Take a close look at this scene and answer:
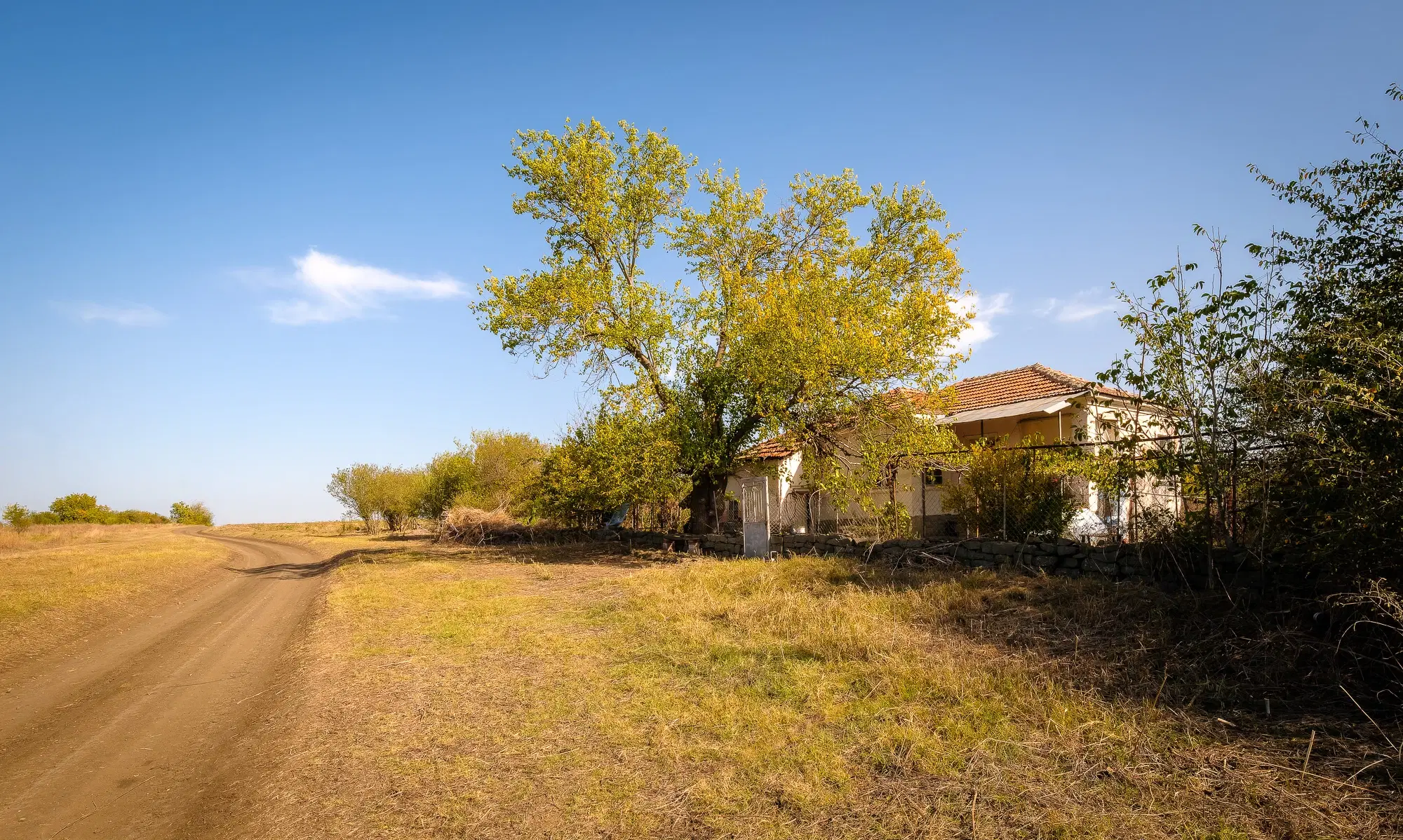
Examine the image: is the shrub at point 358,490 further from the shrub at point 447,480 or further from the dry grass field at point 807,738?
the dry grass field at point 807,738

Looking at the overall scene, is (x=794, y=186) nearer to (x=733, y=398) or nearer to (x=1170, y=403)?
(x=733, y=398)

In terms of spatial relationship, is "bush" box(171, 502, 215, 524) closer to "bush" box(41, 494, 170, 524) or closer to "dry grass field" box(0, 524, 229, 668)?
"bush" box(41, 494, 170, 524)

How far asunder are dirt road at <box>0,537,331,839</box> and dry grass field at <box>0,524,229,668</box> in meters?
0.75

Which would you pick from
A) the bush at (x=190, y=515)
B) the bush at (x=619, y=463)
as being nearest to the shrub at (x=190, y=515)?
the bush at (x=190, y=515)

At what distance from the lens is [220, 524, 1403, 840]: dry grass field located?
177 inches

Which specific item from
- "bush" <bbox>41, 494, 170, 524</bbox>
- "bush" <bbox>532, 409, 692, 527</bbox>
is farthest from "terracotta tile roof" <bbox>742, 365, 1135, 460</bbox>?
"bush" <bbox>41, 494, 170, 524</bbox>

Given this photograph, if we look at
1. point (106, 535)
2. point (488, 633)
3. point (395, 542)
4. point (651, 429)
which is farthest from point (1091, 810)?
point (106, 535)

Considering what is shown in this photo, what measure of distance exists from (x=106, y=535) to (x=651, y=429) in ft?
116

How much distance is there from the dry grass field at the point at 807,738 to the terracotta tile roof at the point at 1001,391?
8.72 m

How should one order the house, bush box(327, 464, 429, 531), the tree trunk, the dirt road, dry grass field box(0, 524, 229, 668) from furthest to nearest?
bush box(327, 464, 429, 531) < the tree trunk < the house < dry grass field box(0, 524, 229, 668) < the dirt road

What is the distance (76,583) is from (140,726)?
11.6 meters

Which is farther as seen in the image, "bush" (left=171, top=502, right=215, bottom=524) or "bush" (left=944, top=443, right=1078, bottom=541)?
"bush" (left=171, top=502, right=215, bottom=524)

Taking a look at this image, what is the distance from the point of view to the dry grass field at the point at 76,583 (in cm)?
1150

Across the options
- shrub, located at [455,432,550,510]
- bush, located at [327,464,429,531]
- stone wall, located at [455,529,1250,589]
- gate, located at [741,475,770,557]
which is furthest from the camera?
bush, located at [327,464,429,531]
